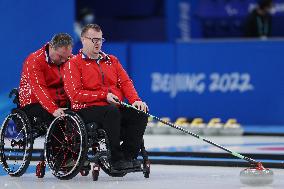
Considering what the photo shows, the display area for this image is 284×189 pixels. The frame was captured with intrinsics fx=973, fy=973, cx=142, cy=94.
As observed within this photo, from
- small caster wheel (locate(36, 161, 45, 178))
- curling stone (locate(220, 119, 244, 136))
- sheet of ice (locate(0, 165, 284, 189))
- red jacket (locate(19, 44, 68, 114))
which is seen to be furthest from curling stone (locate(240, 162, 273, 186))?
curling stone (locate(220, 119, 244, 136))

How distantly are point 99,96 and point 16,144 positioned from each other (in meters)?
1.03

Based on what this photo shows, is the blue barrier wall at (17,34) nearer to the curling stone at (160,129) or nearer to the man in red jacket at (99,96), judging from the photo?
the curling stone at (160,129)

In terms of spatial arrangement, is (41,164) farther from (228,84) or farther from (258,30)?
(258,30)

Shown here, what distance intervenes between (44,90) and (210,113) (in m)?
6.33

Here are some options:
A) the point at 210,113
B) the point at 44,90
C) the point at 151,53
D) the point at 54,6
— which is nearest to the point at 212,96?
the point at 210,113

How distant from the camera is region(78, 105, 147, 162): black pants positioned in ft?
25.8

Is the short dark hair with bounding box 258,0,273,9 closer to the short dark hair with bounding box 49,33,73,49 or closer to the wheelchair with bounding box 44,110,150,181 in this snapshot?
the short dark hair with bounding box 49,33,73,49

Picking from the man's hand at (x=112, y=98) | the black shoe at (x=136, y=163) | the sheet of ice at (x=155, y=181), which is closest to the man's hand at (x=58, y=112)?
the man's hand at (x=112, y=98)

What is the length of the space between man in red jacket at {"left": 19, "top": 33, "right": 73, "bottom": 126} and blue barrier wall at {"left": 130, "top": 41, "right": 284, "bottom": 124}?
6.07m

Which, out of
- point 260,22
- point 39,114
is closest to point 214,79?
point 260,22

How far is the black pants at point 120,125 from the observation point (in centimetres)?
786

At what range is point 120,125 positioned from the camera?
7.98 meters

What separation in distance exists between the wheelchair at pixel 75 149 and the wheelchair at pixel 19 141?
195 millimetres

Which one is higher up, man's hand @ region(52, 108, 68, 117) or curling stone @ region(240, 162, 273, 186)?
man's hand @ region(52, 108, 68, 117)
